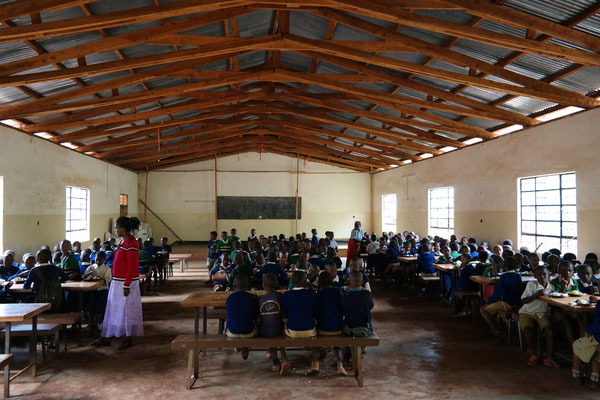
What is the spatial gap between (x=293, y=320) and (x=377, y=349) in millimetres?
1717

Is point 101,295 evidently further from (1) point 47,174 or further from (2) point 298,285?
(1) point 47,174

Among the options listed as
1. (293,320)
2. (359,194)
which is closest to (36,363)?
(293,320)

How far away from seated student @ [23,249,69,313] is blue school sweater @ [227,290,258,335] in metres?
2.59

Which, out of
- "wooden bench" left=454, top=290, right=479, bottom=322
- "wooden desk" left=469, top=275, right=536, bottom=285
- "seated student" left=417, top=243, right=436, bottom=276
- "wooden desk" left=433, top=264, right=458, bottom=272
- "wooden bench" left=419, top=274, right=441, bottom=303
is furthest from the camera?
"seated student" left=417, top=243, right=436, bottom=276

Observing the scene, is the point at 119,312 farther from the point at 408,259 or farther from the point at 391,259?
the point at 391,259

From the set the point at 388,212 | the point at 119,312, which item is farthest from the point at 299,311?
the point at 388,212

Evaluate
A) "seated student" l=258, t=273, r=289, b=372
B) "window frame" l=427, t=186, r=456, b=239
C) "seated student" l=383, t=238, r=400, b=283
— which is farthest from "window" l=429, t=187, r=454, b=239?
"seated student" l=258, t=273, r=289, b=372

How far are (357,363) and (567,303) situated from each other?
241 centimetres

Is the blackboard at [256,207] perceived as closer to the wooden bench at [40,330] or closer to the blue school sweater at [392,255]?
the blue school sweater at [392,255]

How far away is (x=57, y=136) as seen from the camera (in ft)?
32.8

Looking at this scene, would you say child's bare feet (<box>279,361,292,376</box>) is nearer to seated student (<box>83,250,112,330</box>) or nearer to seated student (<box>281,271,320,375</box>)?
seated student (<box>281,271,320,375</box>)

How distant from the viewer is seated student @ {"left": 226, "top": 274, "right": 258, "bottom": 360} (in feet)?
13.6

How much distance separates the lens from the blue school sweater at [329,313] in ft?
13.8

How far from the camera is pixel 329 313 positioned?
13.8ft
